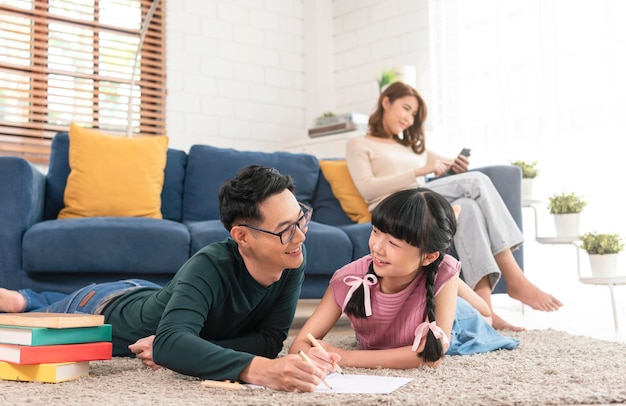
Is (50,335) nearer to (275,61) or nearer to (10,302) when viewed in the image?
(10,302)

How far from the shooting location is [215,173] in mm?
3230

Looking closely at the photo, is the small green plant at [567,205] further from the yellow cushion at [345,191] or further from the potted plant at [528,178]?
the yellow cushion at [345,191]

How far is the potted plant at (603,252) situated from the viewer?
2.83m

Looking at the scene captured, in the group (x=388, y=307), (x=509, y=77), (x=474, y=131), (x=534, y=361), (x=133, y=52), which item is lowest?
(x=534, y=361)

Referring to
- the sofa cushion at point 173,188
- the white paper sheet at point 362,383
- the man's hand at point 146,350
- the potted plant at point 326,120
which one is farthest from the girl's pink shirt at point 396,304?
the potted plant at point 326,120

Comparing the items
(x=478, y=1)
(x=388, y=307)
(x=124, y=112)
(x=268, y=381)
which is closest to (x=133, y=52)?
(x=124, y=112)

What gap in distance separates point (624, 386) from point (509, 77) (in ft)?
10.6

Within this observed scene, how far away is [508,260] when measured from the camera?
2.53 meters

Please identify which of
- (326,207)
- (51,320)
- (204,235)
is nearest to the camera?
(51,320)

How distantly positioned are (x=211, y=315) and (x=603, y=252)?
6.51 ft

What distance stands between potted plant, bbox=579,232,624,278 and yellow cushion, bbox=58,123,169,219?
6.38 ft

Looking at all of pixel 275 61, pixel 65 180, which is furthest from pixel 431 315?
pixel 275 61

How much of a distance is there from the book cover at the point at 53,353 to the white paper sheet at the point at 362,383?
21.1 inches

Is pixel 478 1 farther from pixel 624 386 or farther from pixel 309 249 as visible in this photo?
pixel 624 386
